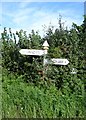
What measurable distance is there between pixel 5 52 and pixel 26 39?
0.57 meters

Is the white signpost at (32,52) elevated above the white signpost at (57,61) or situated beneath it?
elevated above

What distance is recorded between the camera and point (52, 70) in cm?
895

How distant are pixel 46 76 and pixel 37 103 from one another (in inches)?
39.4

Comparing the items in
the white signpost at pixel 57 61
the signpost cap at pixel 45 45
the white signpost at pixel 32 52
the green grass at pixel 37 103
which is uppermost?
the signpost cap at pixel 45 45

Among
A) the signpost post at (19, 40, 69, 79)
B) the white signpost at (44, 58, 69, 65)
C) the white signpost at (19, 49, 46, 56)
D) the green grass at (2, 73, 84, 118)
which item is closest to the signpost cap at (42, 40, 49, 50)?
the signpost post at (19, 40, 69, 79)

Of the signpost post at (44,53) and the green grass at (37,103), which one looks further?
the signpost post at (44,53)

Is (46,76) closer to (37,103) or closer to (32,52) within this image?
(32,52)

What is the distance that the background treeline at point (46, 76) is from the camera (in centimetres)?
805

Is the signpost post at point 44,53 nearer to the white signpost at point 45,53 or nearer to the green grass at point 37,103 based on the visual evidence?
the white signpost at point 45,53

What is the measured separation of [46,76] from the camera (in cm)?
894

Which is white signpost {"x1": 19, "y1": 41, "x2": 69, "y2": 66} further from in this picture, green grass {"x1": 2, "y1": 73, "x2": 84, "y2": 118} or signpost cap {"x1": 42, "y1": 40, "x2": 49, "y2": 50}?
green grass {"x1": 2, "y1": 73, "x2": 84, "y2": 118}

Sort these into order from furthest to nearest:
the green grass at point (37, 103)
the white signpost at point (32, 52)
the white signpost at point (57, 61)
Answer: the white signpost at point (32, 52)
the white signpost at point (57, 61)
the green grass at point (37, 103)

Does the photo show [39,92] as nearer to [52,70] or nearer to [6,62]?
[52,70]

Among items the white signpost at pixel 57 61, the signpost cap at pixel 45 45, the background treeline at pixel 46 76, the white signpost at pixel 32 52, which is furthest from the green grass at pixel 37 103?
the signpost cap at pixel 45 45
